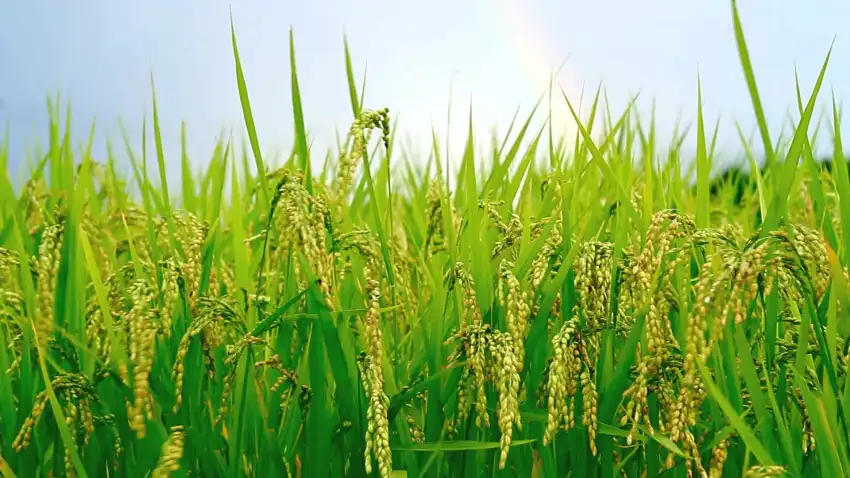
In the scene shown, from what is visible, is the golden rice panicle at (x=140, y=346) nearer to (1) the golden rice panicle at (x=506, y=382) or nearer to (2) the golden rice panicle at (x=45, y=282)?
(2) the golden rice panicle at (x=45, y=282)

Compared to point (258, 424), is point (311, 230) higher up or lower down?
higher up

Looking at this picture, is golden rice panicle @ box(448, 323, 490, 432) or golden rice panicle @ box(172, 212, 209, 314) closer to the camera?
golden rice panicle @ box(448, 323, 490, 432)

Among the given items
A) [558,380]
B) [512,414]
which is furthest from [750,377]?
[512,414]

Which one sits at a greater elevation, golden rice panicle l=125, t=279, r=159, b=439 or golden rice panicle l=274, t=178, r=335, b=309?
golden rice panicle l=274, t=178, r=335, b=309

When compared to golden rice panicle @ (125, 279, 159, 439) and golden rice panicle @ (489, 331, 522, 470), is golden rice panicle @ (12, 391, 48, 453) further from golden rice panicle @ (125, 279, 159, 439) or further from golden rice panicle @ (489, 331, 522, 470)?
golden rice panicle @ (489, 331, 522, 470)

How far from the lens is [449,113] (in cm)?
265

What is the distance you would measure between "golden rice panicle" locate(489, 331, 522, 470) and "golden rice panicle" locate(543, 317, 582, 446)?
7 cm

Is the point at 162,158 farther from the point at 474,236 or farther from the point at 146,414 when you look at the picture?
the point at 474,236

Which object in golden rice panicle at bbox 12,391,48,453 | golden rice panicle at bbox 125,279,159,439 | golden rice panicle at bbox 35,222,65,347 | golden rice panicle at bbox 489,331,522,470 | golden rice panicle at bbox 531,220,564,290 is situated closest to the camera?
golden rice panicle at bbox 489,331,522,470

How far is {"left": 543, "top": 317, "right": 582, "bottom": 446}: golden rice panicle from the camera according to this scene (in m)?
1.62

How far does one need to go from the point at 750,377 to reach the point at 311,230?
1113 mm

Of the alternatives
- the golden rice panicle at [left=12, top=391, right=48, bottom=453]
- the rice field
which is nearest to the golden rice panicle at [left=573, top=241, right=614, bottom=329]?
the rice field

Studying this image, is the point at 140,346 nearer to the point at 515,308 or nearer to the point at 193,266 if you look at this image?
the point at 193,266

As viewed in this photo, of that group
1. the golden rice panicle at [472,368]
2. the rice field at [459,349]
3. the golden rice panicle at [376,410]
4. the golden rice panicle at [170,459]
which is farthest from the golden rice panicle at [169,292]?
the golden rice panicle at [472,368]
